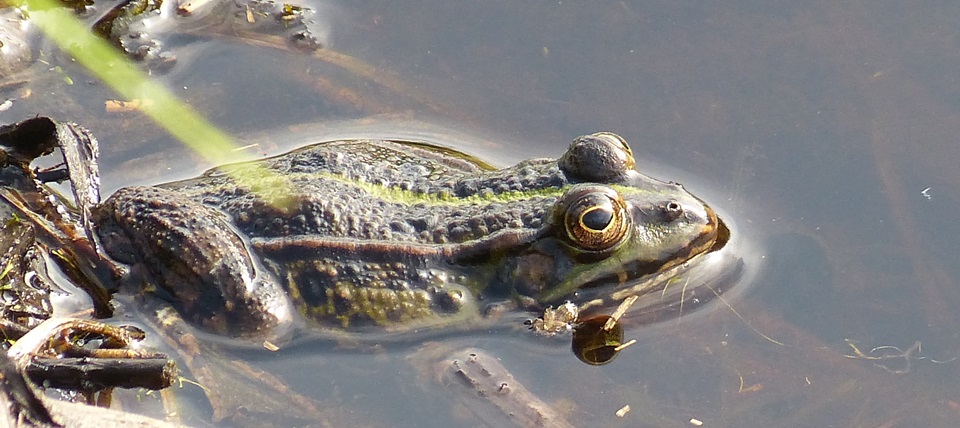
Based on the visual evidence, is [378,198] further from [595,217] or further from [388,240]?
[595,217]

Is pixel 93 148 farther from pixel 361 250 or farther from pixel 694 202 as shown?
pixel 694 202

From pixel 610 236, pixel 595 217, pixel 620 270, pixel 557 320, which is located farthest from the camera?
pixel 557 320

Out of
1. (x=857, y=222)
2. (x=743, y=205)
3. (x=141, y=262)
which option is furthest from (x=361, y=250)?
(x=857, y=222)

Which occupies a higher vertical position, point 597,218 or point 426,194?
point 426,194

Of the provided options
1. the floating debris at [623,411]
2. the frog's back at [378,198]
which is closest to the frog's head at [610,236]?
the frog's back at [378,198]

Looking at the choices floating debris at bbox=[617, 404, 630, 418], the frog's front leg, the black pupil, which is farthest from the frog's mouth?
the frog's front leg

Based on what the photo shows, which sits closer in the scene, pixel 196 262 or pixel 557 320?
pixel 196 262

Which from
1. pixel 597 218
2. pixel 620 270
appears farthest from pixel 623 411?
pixel 597 218
